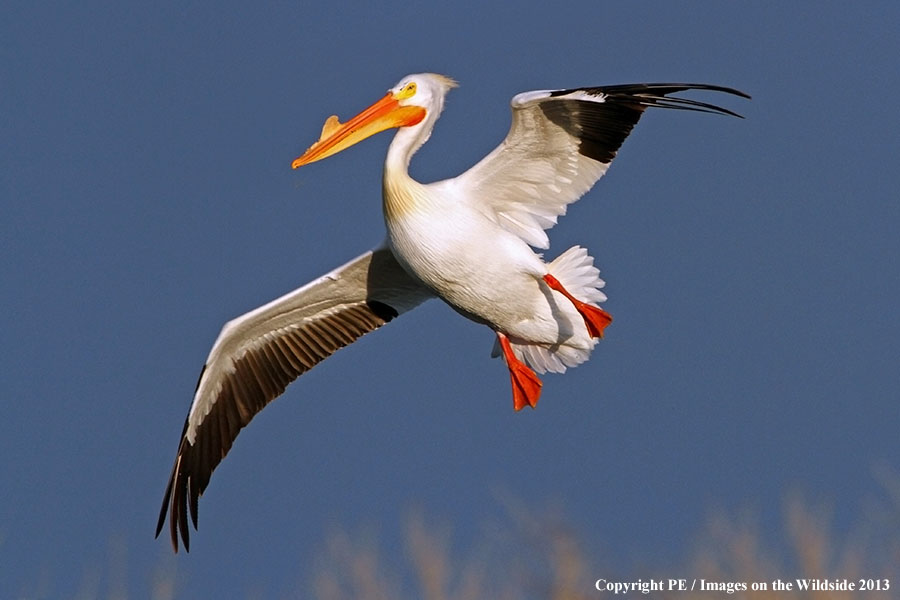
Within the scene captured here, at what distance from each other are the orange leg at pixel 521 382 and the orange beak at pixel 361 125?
4.52ft

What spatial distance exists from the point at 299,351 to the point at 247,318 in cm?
51

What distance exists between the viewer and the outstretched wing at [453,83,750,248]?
6.06 metres

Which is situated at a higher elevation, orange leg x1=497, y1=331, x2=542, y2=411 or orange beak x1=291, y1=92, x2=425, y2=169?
orange beak x1=291, y1=92, x2=425, y2=169

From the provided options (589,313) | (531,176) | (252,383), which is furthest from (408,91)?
(252,383)

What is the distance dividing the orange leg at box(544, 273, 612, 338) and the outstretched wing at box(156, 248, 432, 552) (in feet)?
3.63

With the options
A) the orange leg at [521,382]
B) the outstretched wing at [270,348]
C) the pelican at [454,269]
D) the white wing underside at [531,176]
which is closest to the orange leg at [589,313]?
the pelican at [454,269]

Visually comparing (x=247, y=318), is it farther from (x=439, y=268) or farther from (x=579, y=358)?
(x=579, y=358)

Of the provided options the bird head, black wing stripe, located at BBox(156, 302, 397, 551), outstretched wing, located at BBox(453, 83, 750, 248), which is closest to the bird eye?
the bird head

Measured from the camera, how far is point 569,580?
4.48 m

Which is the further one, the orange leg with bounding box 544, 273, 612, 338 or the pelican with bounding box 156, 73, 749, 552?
the orange leg with bounding box 544, 273, 612, 338

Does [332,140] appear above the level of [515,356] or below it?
above

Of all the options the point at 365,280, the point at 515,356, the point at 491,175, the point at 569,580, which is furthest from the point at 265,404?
the point at 569,580

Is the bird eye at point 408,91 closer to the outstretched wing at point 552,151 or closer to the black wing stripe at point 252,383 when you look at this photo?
the outstretched wing at point 552,151

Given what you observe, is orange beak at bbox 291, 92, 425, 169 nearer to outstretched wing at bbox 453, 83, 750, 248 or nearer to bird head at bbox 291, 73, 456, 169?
bird head at bbox 291, 73, 456, 169
